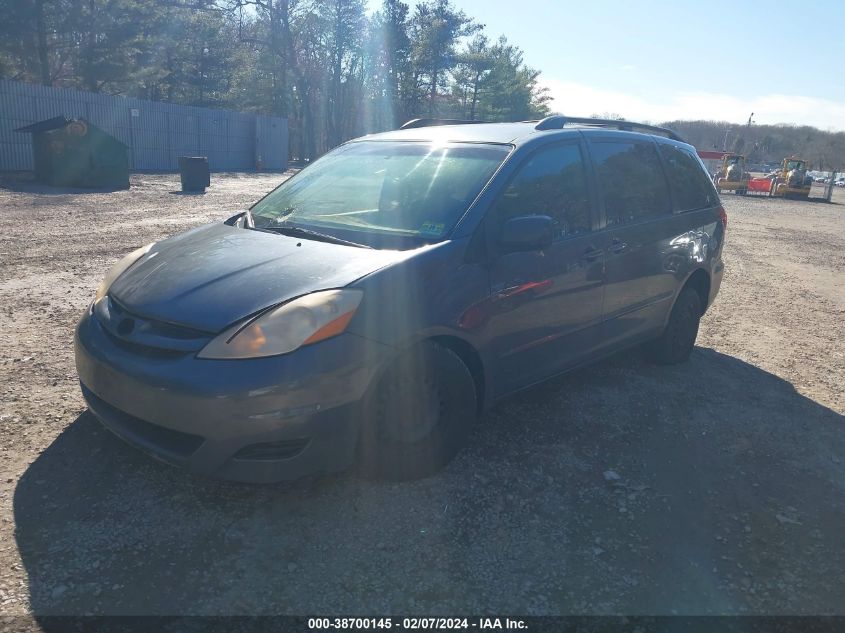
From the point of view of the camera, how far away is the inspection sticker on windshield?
332 cm

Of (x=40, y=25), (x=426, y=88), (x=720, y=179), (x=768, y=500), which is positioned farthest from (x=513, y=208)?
(x=426, y=88)

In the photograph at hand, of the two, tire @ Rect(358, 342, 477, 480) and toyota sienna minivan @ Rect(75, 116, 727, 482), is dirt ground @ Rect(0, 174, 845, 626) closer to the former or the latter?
tire @ Rect(358, 342, 477, 480)

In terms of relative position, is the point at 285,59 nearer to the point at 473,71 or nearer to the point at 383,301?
the point at 473,71

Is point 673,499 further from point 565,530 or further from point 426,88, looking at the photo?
point 426,88

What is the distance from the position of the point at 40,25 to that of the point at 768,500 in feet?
111

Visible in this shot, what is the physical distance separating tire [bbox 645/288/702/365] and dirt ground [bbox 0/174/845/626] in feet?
1.23

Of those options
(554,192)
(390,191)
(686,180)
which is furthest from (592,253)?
(686,180)

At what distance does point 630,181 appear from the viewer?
15.1 ft

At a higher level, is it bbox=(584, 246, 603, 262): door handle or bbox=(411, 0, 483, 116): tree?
bbox=(411, 0, 483, 116): tree

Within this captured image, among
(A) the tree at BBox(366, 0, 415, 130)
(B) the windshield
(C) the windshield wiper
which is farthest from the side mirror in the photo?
(A) the tree at BBox(366, 0, 415, 130)

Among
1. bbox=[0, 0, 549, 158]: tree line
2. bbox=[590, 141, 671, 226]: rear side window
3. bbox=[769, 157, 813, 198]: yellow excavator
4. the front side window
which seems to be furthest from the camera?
bbox=[769, 157, 813, 198]: yellow excavator

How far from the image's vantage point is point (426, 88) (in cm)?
4994

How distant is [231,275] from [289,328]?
0.53 metres

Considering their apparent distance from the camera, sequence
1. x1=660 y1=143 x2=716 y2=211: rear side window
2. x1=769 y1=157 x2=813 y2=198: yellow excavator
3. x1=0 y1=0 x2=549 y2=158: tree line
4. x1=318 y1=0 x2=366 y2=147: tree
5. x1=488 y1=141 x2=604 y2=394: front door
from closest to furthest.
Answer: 1. x1=488 y1=141 x2=604 y2=394: front door
2. x1=660 y1=143 x2=716 y2=211: rear side window
3. x1=0 y1=0 x2=549 y2=158: tree line
4. x1=769 y1=157 x2=813 y2=198: yellow excavator
5. x1=318 y1=0 x2=366 y2=147: tree
